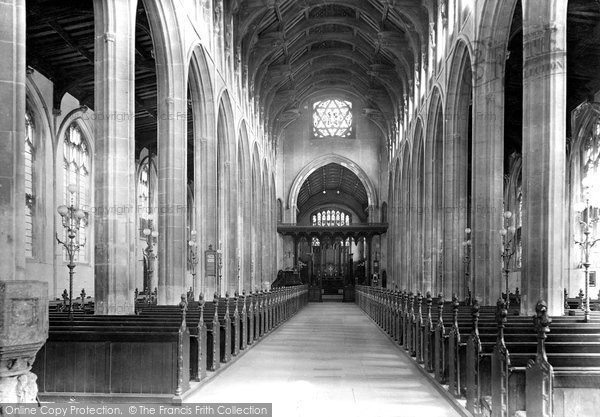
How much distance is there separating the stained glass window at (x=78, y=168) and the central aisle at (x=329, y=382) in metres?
14.2

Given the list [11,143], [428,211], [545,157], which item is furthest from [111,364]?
[428,211]

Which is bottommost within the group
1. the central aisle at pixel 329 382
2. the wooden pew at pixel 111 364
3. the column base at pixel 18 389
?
the central aisle at pixel 329 382

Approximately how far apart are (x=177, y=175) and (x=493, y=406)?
13.9 metres

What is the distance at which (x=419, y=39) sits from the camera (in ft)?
108

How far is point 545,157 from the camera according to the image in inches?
540

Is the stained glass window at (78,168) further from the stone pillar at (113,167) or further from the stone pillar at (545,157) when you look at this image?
the stone pillar at (545,157)

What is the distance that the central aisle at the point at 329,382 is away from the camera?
8477 mm

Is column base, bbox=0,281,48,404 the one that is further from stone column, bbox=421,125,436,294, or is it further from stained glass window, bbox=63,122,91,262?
stone column, bbox=421,125,436,294

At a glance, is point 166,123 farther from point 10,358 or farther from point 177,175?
point 10,358

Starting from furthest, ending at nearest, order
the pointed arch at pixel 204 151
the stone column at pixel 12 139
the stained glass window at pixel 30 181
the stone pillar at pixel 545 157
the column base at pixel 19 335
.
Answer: the stained glass window at pixel 30 181 < the pointed arch at pixel 204 151 < the stone pillar at pixel 545 157 < the stone column at pixel 12 139 < the column base at pixel 19 335

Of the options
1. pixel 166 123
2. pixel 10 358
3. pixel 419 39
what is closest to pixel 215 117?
pixel 166 123

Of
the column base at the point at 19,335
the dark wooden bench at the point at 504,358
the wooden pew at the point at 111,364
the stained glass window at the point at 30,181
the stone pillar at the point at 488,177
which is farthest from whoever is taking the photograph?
the stained glass window at the point at 30,181

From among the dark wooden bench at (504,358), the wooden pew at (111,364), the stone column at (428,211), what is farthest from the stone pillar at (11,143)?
the stone column at (428,211)

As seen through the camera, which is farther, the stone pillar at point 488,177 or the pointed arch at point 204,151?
the pointed arch at point 204,151
